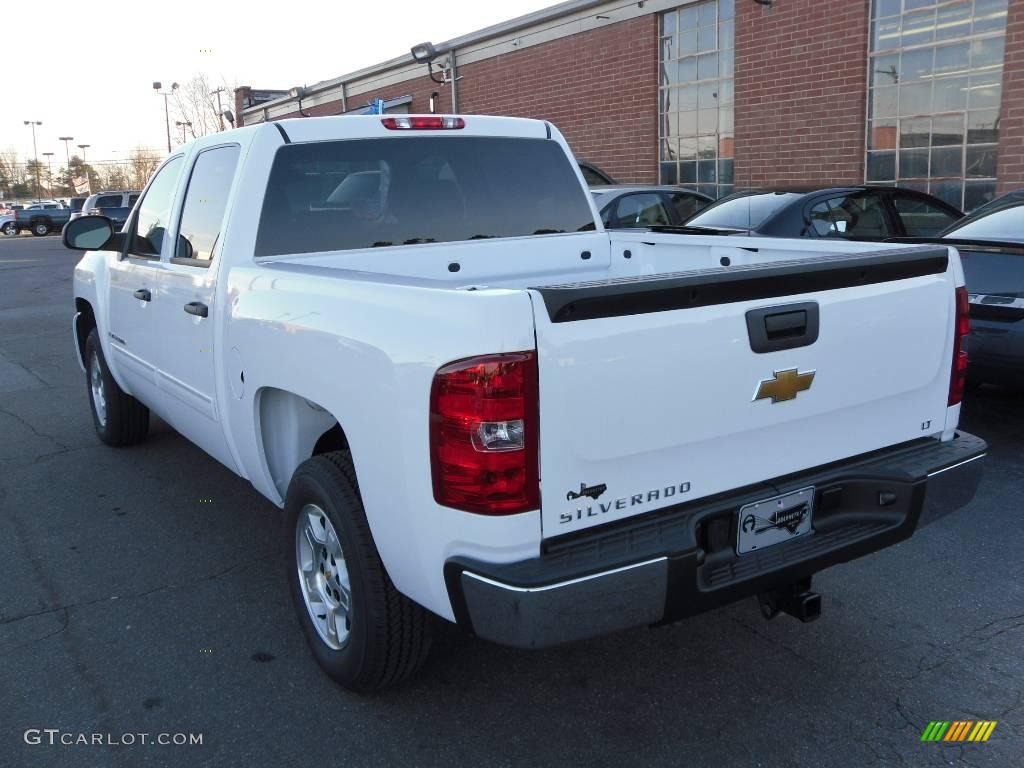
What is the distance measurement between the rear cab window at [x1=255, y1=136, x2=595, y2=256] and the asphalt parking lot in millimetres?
1593

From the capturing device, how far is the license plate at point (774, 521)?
282 cm

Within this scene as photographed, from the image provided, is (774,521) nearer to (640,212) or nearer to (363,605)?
(363,605)

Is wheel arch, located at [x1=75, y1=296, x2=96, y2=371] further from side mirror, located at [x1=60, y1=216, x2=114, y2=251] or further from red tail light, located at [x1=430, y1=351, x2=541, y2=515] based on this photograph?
red tail light, located at [x1=430, y1=351, x2=541, y2=515]

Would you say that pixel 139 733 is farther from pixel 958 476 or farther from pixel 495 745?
pixel 958 476

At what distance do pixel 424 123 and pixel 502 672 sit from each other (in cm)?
247

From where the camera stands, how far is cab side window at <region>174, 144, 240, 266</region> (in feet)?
13.6

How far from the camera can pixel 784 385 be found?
2834 mm

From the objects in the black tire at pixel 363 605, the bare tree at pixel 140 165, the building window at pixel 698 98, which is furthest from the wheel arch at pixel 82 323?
the bare tree at pixel 140 165

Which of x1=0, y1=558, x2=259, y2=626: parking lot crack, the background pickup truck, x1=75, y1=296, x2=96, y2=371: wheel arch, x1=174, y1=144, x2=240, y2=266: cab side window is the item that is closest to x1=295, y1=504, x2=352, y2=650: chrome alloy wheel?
x1=0, y1=558, x2=259, y2=626: parking lot crack

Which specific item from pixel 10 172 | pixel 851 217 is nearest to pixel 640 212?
pixel 851 217

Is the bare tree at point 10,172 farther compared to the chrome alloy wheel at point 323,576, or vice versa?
the bare tree at point 10,172

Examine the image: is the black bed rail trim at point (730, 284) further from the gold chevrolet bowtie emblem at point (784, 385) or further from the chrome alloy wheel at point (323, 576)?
the chrome alloy wheel at point (323, 576)

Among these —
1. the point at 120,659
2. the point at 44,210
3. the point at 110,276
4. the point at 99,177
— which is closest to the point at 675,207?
the point at 110,276

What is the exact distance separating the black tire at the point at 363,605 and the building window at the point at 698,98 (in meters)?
13.3
